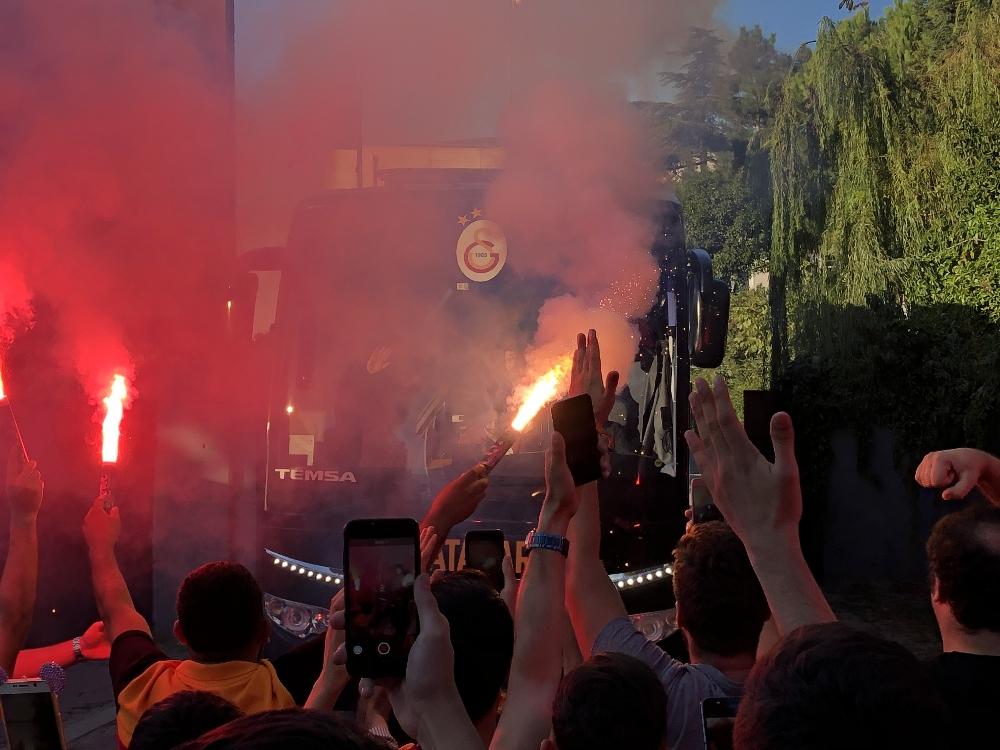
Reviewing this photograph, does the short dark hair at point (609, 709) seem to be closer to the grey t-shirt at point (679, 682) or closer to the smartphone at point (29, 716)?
the grey t-shirt at point (679, 682)

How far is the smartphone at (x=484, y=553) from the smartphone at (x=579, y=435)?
3.51 feet

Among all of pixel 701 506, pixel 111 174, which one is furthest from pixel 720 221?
pixel 701 506

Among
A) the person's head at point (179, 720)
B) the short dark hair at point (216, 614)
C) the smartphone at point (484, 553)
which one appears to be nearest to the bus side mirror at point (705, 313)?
the smartphone at point (484, 553)

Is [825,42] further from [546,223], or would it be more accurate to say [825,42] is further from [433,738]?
[433,738]

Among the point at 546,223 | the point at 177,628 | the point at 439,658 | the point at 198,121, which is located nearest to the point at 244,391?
the point at 198,121

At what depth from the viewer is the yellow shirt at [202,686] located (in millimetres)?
2486

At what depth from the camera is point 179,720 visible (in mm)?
1607

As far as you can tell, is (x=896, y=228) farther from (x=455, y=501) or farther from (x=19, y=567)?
(x=19, y=567)

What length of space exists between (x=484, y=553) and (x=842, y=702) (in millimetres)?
2379

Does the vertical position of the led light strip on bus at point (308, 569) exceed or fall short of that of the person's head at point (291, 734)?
it falls short

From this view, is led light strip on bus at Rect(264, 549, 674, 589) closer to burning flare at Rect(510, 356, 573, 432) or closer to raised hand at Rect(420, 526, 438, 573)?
burning flare at Rect(510, 356, 573, 432)

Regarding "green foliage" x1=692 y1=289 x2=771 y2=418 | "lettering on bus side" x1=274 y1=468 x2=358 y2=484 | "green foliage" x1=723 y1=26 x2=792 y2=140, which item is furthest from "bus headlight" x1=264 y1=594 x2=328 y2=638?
"green foliage" x1=723 y1=26 x2=792 y2=140

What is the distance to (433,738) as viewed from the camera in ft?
5.63

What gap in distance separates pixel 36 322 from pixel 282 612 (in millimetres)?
2679
